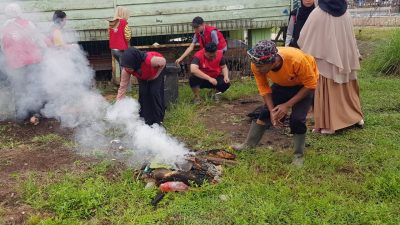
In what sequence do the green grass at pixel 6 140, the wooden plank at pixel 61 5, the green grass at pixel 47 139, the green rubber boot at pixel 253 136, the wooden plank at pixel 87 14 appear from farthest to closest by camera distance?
1. the wooden plank at pixel 87 14
2. the wooden plank at pixel 61 5
3. the green grass at pixel 47 139
4. the green grass at pixel 6 140
5. the green rubber boot at pixel 253 136

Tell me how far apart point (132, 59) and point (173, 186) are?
196 cm

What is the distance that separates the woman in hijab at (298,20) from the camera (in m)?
6.39

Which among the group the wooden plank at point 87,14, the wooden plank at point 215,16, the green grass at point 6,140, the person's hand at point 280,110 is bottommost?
the green grass at point 6,140

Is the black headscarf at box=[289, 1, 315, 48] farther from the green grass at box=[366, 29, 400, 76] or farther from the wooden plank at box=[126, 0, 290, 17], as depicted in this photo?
the green grass at box=[366, 29, 400, 76]

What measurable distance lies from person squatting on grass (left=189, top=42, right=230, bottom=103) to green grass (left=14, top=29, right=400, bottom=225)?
2762 millimetres

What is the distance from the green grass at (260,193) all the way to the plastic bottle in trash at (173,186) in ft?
0.26

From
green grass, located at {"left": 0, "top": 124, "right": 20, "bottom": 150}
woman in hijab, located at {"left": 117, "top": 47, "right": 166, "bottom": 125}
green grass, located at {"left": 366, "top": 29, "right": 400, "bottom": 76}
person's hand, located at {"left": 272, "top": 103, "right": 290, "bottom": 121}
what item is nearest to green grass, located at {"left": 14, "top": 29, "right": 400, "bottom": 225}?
person's hand, located at {"left": 272, "top": 103, "right": 290, "bottom": 121}

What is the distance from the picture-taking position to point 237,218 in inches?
151

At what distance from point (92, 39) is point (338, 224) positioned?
24.5 feet

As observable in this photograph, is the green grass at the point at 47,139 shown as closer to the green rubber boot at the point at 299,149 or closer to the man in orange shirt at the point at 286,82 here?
the man in orange shirt at the point at 286,82

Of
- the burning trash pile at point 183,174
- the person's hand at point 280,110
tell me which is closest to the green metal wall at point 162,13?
the burning trash pile at point 183,174

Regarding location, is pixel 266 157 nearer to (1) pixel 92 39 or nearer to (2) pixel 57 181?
(2) pixel 57 181

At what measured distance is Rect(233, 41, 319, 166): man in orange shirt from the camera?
429 cm

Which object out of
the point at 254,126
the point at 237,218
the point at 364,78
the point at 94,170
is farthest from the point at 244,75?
the point at 237,218
